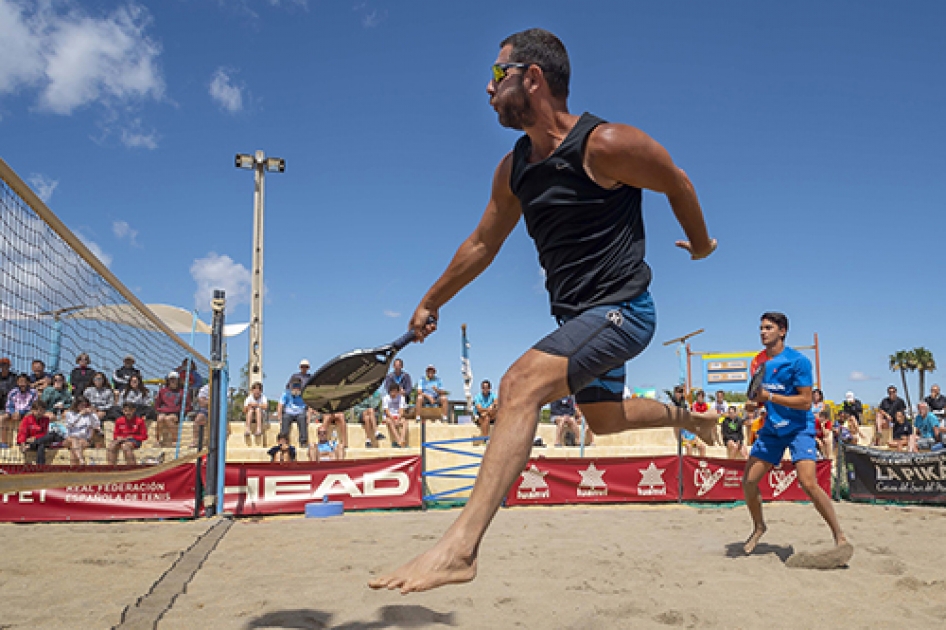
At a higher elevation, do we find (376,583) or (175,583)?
(376,583)

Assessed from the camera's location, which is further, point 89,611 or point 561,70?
point 89,611

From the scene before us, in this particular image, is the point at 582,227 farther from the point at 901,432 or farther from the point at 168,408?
the point at 901,432

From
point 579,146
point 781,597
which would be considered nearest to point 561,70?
point 579,146

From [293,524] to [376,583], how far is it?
5.95 metres

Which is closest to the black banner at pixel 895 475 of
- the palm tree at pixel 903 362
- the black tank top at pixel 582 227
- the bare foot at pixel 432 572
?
the black tank top at pixel 582 227

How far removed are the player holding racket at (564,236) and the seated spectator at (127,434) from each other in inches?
256

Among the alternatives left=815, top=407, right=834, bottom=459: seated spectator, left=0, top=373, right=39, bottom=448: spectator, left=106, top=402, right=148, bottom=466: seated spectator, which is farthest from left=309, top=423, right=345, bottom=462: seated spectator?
left=815, top=407, right=834, bottom=459: seated spectator

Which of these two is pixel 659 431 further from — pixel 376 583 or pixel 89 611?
pixel 376 583

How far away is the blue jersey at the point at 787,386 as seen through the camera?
5520 millimetres

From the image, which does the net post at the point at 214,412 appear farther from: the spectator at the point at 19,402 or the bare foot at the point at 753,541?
the bare foot at the point at 753,541

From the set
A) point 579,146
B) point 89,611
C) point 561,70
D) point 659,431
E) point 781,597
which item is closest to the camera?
point 579,146

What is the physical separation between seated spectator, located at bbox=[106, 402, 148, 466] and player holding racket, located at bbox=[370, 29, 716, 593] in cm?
651

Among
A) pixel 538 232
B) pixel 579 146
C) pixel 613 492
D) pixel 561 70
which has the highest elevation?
pixel 561 70

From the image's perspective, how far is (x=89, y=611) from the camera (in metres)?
3.86
